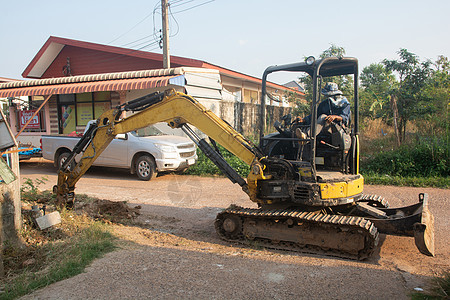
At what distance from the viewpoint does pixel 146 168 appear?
37.5 feet

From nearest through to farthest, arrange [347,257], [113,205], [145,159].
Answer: [347,257]
[113,205]
[145,159]

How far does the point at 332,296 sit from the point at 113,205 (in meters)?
5.19

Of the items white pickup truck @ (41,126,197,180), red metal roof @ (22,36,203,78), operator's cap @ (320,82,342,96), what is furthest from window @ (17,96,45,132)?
operator's cap @ (320,82,342,96)

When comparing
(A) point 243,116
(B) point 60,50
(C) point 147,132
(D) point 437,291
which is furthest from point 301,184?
(B) point 60,50

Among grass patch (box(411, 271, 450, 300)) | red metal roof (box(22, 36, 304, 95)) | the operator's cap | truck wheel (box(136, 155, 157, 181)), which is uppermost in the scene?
red metal roof (box(22, 36, 304, 95))

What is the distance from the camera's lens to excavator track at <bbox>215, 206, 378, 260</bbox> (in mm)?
4844

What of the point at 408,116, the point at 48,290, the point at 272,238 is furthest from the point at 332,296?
the point at 408,116

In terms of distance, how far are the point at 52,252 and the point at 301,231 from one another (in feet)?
11.9

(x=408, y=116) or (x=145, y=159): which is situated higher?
(x=408, y=116)

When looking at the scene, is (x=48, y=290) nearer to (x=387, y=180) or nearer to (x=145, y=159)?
(x=145, y=159)

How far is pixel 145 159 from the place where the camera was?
1145cm

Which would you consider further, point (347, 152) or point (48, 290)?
point (347, 152)

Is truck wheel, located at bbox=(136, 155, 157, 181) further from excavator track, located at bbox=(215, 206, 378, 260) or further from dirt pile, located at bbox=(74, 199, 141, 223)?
excavator track, located at bbox=(215, 206, 378, 260)

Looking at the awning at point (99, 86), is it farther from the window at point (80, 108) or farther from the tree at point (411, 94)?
the tree at point (411, 94)
